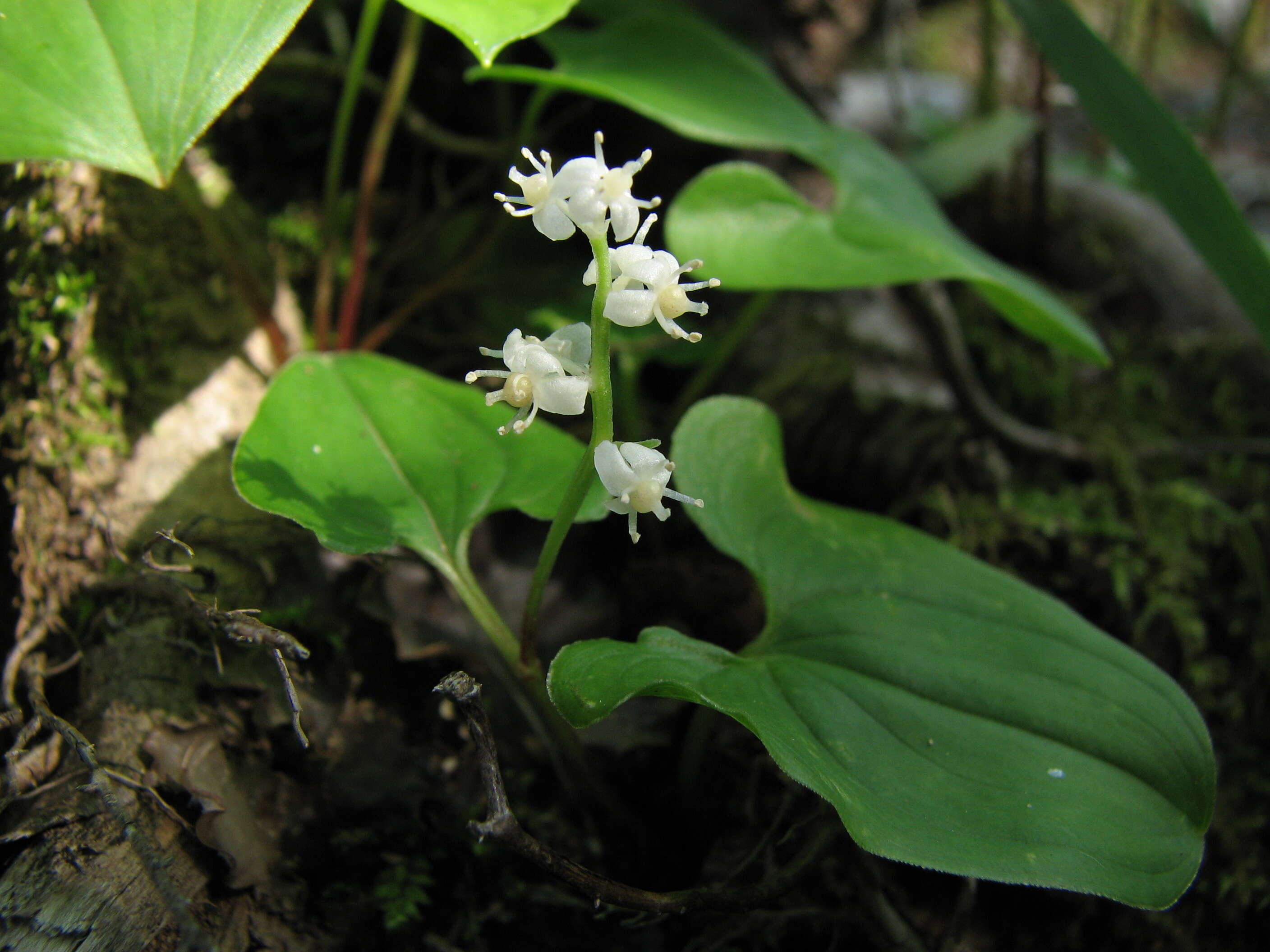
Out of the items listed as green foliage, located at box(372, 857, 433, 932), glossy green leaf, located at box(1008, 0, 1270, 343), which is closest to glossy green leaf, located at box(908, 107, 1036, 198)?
glossy green leaf, located at box(1008, 0, 1270, 343)

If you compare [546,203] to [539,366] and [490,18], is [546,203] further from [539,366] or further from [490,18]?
[490,18]

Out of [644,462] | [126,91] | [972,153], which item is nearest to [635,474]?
[644,462]

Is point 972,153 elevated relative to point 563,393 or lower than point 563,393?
lower

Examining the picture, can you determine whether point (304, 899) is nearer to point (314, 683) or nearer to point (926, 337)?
point (314, 683)

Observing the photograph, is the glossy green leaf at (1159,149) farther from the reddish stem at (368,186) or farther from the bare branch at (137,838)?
the bare branch at (137,838)

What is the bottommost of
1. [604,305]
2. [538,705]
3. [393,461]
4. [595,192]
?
[538,705]
